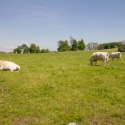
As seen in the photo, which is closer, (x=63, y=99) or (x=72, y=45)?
(x=63, y=99)

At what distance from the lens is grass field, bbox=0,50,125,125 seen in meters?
5.79

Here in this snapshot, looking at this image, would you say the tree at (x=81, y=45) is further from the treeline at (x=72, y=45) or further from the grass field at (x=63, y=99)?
the grass field at (x=63, y=99)

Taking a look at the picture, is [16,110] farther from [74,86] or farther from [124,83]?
[124,83]

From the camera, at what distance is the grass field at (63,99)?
19.0 feet

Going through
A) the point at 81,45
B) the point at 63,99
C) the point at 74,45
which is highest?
the point at 74,45

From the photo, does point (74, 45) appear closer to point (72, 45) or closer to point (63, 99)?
point (72, 45)

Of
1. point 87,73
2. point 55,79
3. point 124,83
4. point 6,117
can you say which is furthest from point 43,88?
point 124,83

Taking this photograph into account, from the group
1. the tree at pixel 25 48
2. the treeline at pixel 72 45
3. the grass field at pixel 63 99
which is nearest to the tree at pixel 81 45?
the treeline at pixel 72 45

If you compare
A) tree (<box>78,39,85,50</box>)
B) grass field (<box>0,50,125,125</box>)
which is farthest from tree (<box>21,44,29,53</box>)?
grass field (<box>0,50,125,125</box>)

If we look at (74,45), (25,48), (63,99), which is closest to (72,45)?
(74,45)

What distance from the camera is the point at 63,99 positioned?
7.38 metres

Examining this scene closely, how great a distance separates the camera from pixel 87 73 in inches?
438

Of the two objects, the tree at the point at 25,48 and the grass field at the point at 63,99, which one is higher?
the tree at the point at 25,48

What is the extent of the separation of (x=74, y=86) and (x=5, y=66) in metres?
6.39
